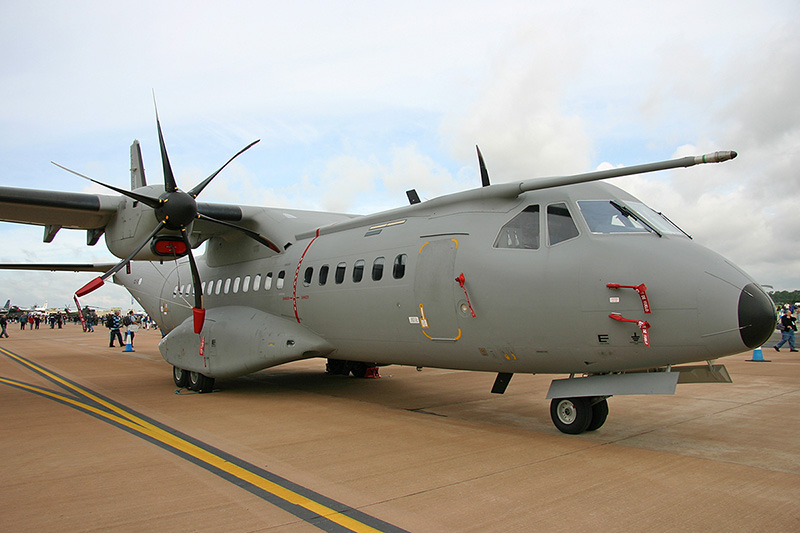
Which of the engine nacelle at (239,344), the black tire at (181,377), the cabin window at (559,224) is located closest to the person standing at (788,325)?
the cabin window at (559,224)

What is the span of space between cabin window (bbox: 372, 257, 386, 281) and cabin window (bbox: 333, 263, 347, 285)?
2.72 ft

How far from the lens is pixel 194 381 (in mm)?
11703

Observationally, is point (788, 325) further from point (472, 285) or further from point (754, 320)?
point (472, 285)

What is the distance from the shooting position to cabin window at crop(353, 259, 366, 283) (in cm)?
930

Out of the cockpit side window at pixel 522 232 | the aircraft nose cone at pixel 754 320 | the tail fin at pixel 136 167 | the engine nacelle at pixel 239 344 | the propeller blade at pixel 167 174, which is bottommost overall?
the engine nacelle at pixel 239 344

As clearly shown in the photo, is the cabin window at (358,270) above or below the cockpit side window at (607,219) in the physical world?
below

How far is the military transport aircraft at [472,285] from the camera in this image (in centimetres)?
608

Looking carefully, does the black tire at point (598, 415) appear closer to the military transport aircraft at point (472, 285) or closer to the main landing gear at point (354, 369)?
the military transport aircraft at point (472, 285)

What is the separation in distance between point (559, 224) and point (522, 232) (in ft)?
1.68

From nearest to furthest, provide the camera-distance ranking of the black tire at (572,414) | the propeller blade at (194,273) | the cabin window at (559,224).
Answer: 1. the cabin window at (559,224)
2. the black tire at (572,414)
3. the propeller blade at (194,273)

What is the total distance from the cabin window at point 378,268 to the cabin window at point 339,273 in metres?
0.83

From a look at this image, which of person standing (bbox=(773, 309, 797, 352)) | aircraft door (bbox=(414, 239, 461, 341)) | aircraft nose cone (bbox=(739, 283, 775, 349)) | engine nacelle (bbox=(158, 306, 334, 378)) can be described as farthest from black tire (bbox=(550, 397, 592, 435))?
person standing (bbox=(773, 309, 797, 352))

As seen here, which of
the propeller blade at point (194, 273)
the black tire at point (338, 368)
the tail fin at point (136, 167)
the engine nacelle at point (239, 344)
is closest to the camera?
the engine nacelle at point (239, 344)

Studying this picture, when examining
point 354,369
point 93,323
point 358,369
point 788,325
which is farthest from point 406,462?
point 93,323
